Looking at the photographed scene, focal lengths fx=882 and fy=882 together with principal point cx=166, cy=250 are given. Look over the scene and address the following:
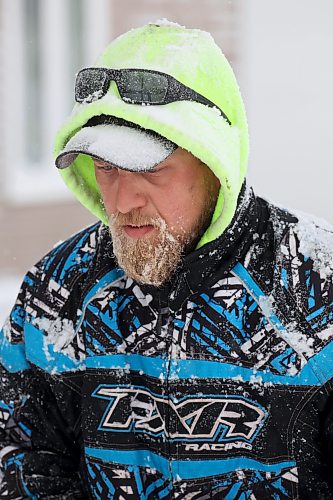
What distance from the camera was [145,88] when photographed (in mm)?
2021

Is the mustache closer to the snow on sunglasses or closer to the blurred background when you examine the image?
the snow on sunglasses

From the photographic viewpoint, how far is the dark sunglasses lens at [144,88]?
2021 mm

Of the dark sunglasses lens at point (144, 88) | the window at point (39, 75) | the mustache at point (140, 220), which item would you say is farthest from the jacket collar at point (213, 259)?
the window at point (39, 75)

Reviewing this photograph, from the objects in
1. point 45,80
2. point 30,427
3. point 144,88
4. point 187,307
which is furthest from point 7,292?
point 144,88

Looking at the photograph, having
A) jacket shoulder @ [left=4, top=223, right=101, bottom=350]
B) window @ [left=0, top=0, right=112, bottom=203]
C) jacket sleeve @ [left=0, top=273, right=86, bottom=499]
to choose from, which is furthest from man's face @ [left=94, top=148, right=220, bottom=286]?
window @ [left=0, top=0, right=112, bottom=203]

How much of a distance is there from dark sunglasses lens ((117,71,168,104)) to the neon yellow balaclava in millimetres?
17

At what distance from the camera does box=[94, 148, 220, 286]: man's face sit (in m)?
2.10

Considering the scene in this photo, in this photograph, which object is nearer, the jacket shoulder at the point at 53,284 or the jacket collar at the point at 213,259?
the jacket collar at the point at 213,259

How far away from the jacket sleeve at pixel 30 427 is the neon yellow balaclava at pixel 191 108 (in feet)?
1.86

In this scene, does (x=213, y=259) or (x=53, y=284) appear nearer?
(x=213, y=259)

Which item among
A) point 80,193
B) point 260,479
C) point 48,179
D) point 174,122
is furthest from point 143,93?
point 48,179

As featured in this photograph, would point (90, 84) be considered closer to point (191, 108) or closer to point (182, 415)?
point (191, 108)

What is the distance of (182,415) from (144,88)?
79cm

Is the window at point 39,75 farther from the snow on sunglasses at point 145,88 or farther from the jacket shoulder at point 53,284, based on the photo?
the snow on sunglasses at point 145,88
